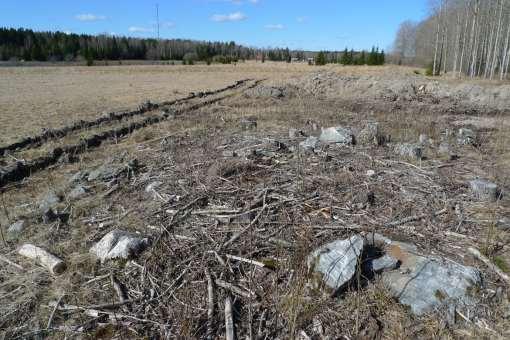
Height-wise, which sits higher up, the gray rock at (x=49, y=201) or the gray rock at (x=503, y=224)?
the gray rock at (x=503, y=224)

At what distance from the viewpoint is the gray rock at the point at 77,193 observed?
19.9 feet

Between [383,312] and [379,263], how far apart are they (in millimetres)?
580

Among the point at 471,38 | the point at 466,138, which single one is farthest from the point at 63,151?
the point at 471,38

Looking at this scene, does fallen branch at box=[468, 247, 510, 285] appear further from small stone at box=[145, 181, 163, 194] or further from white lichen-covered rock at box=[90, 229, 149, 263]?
small stone at box=[145, 181, 163, 194]

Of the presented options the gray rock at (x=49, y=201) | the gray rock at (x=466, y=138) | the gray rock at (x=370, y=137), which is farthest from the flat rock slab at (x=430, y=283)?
the gray rock at (x=466, y=138)

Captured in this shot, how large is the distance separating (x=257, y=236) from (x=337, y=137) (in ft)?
14.6

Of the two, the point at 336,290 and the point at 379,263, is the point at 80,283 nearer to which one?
the point at 336,290

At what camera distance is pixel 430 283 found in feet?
11.7

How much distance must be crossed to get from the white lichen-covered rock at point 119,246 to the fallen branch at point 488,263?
12.3ft

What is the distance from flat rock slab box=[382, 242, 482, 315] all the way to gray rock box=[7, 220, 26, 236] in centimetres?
482

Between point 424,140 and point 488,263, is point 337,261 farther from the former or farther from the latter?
point 424,140

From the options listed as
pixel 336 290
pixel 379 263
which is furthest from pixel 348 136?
pixel 336 290

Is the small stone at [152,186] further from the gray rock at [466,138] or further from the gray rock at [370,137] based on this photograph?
the gray rock at [466,138]

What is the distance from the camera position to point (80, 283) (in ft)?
12.9
